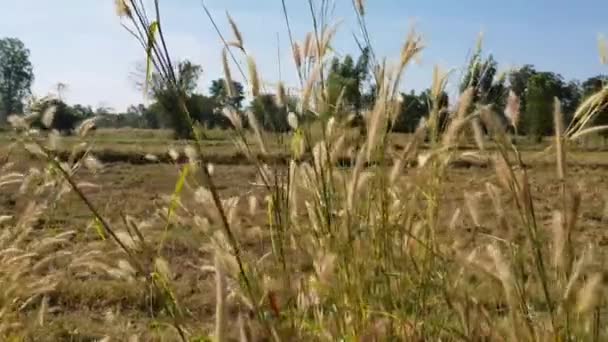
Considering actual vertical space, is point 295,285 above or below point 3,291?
above

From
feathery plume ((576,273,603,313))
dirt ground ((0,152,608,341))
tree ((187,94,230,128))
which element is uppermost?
tree ((187,94,230,128))

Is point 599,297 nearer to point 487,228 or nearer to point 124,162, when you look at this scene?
point 487,228

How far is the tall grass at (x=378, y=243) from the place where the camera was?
1.26 metres

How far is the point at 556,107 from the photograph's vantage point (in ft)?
4.19

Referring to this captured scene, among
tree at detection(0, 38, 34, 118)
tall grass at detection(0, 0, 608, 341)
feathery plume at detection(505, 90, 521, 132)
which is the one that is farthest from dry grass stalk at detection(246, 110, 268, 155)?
tree at detection(0, 38, 34, 118)

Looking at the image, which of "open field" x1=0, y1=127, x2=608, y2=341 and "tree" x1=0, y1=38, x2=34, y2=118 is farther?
"tree" x1=0, y1=38, x2=34, y2=118

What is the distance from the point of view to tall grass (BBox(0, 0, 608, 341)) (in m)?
1.26

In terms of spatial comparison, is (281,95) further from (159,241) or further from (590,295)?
(159,241)

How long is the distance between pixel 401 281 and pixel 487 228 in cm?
519

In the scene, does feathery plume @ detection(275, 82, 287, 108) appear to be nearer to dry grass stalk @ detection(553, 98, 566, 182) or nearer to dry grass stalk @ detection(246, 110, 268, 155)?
dry grass stalk @ detection(246, 110, 268, 155)

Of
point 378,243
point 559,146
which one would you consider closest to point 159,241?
point 378,243

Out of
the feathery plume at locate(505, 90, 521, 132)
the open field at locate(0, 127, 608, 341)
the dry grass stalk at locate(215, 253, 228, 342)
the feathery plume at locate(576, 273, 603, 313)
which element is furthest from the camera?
the open field at locate(0, 127, 608, 341)

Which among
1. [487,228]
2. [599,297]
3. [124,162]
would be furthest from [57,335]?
[124,162]

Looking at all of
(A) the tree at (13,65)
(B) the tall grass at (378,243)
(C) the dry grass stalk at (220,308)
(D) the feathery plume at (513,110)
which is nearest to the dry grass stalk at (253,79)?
(B) the tall grass at (378,243)
